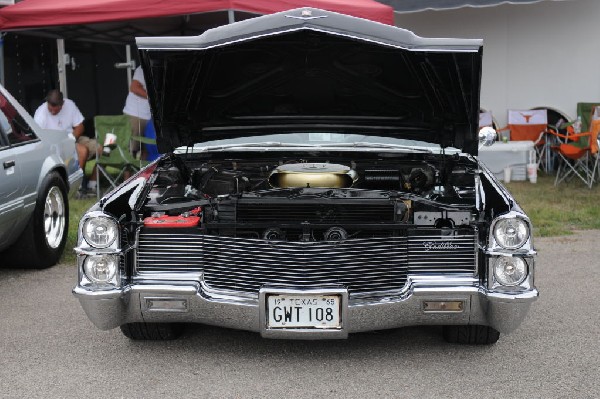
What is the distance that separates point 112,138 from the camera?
955cm

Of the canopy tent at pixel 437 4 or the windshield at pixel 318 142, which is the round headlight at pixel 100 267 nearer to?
the windshield at pixel 318 142

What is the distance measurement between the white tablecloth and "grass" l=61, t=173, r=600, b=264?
242 millimetres

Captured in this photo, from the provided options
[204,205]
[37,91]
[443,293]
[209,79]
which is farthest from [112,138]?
[443,293]

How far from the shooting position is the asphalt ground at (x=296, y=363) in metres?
3.67

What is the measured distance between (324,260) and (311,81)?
1439mm

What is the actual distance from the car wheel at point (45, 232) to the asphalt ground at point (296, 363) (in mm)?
1115

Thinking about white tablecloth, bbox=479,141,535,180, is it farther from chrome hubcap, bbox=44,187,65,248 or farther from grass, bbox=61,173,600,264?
chrome hubcap, bbox=44,187,65,248

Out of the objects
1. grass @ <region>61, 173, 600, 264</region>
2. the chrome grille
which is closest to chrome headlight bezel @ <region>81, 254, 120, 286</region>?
the chrome grille

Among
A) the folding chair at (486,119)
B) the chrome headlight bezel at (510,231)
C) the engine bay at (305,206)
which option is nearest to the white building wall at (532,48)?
the folding chair at (486,119)

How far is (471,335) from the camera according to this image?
4207mm

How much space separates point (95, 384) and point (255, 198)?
45.7 inches

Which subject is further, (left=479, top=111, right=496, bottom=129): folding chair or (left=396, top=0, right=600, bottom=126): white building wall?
(left=479, top=111, right=496, bottom=129): folding chair

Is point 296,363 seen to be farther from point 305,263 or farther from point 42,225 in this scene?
point 42,225

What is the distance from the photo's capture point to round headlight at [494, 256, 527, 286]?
3.79 metres
